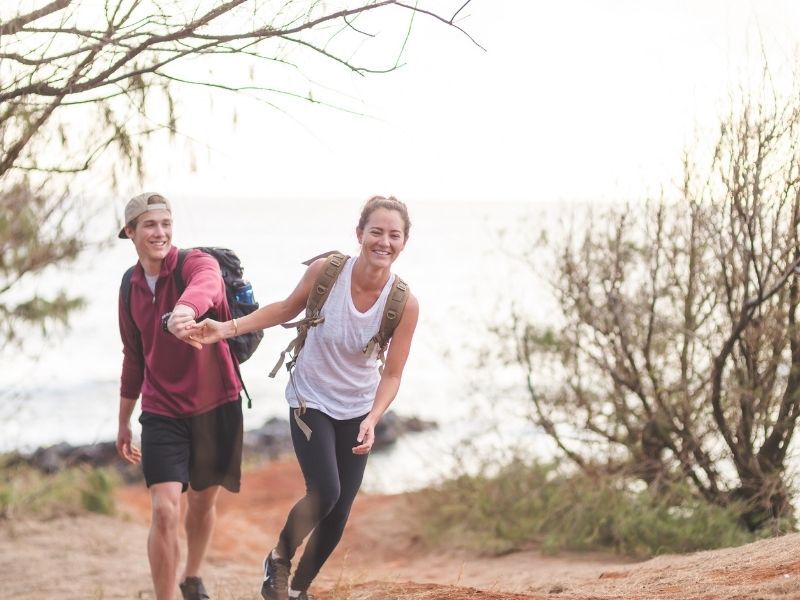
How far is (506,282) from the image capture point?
10719mm

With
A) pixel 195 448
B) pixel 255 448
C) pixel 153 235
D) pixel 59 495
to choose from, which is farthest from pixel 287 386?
pixel 255 448

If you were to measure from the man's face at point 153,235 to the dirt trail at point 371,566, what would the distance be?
179 centimetres

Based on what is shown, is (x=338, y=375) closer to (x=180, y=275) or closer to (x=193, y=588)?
(x=180, y=275)

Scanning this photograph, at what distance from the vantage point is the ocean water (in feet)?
33.5

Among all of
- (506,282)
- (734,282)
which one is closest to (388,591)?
(734,282)

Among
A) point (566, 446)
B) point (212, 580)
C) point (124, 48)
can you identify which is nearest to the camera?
point (124, 48)

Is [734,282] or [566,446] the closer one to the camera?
[734,282]

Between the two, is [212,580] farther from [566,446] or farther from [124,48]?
[124,48]

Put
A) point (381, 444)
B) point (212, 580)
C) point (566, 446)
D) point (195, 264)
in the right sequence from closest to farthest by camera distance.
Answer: point (195, 264) → point (212, 580) → point (566, 446) → point (381, 444)

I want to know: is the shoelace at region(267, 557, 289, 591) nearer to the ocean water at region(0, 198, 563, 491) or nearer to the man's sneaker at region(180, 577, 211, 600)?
the man's sneaker at region(180, 577, 211, 600)

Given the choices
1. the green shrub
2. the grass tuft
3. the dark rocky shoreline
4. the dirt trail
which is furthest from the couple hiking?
the dark rocky shoreline

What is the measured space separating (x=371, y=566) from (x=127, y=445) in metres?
4.90

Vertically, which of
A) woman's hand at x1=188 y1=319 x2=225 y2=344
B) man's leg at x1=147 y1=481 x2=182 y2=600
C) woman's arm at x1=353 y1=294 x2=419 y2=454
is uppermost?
woman's hand at x1=188 y1=319 x2=225 y2=344

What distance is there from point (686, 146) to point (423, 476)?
5.19 meters
